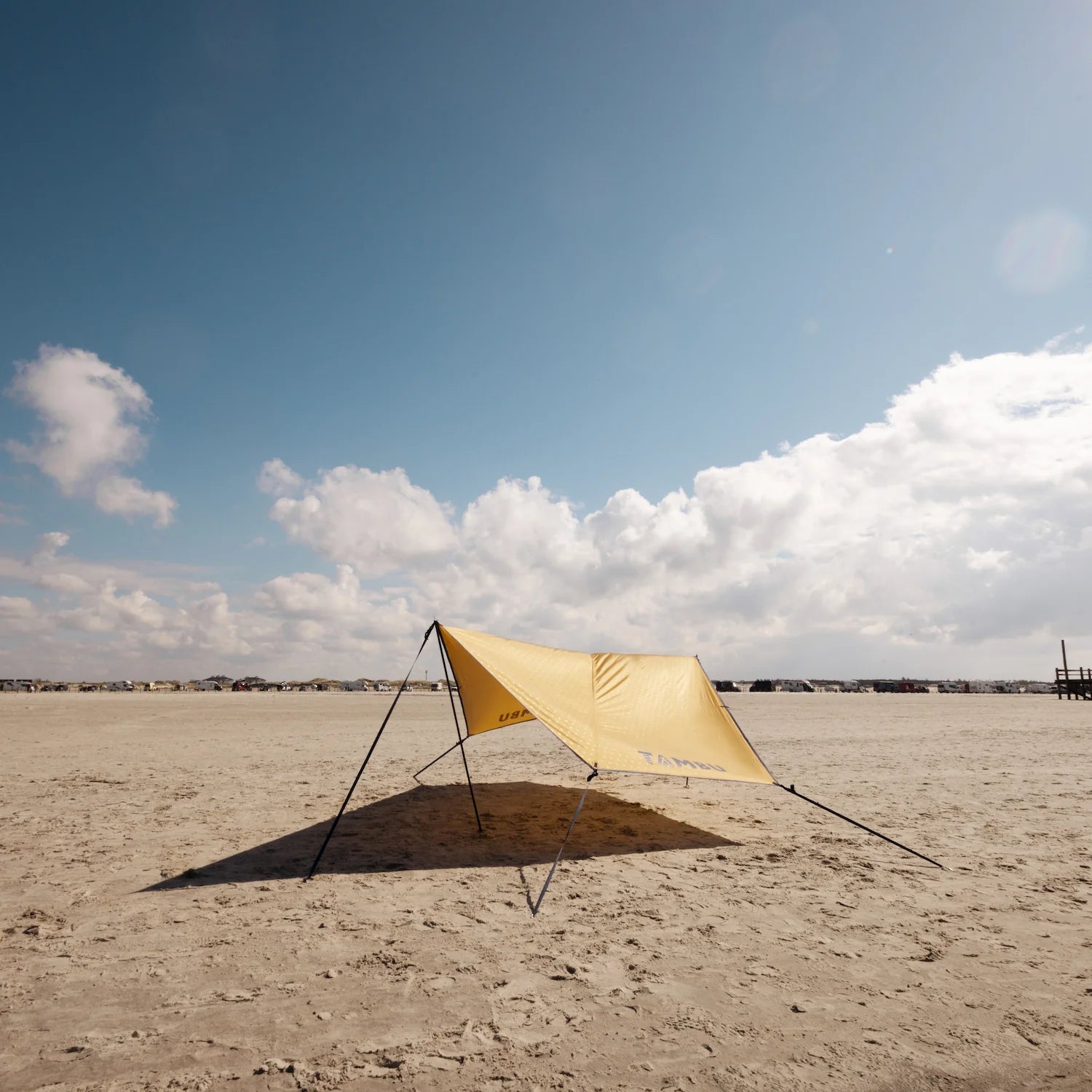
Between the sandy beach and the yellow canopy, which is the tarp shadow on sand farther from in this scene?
the yellow canopy

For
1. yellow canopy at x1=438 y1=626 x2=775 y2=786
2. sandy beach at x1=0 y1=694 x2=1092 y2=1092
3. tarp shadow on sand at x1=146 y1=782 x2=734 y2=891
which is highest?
yellow canopy at x1=438 y1=626 x2=775 y2=786

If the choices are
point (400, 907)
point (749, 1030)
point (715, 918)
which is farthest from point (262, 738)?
point (749, 1030)

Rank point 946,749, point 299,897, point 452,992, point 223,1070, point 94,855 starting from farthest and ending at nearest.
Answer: point 946,749
point 94,855
point 299,897
point 452,992
point 223,1070

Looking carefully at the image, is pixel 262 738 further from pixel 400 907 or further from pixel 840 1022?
pixel 840 1022

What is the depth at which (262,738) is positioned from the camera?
18.6 meters

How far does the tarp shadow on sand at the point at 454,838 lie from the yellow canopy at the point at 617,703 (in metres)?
1.03

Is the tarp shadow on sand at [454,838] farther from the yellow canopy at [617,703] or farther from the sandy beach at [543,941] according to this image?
the yellow canopy at [617,703]

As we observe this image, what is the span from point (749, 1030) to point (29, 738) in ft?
69.9

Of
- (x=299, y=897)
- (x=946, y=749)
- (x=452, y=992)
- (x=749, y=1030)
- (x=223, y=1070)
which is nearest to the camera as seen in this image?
(x=223, y=1070)

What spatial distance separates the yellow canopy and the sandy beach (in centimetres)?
100

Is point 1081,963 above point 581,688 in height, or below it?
below

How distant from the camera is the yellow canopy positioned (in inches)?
290

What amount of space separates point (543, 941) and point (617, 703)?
388 cm

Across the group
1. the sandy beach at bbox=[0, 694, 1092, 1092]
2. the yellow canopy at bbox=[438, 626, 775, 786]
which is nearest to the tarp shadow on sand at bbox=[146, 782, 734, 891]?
the sandy beach at bbox=[0, 694, 1092, 1092]
